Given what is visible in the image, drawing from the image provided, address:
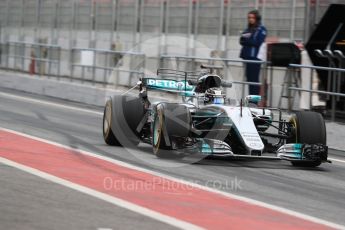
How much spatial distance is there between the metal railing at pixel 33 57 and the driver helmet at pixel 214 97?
44.2 feet

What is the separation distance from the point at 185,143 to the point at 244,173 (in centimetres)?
85

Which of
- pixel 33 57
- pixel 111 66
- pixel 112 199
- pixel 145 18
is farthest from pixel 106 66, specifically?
pixel 112 199

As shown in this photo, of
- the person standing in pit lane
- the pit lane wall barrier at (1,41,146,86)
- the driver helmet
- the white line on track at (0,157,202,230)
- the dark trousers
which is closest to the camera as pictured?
the white line on track at (0,157,202,230)

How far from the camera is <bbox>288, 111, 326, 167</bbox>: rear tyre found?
1070 centimetres

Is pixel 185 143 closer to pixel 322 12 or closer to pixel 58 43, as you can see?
pixel 322 12

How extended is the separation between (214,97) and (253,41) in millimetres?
5868

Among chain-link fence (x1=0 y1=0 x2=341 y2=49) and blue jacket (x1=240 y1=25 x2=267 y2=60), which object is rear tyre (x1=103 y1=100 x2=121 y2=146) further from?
chain-link fence (x1=0 y1=0 x2=341 y2=49)

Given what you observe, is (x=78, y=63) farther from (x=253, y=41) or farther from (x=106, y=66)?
(x=253, y=41)

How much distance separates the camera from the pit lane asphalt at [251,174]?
27.5ft

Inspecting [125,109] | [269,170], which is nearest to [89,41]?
[125,109]

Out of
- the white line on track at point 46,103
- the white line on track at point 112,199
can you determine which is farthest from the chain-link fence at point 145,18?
the white line on track at point 112,199

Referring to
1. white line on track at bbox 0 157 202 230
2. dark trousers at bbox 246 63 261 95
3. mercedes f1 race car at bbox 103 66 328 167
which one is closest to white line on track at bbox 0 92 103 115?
dark trousers at bbox 246 63 261 95

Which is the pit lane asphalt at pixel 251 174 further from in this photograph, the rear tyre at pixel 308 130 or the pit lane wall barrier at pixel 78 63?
the pit lane wall barrier at pixel 78 63

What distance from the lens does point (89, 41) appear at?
88.7 ft
